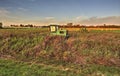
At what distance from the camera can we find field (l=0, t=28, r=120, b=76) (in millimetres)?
18594

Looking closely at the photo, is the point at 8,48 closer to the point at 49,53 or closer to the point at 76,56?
the point at 49,53

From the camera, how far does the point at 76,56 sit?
996 inches

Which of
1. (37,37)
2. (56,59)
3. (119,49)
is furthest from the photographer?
(37,37)

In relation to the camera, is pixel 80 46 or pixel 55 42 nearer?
pixel 80 46

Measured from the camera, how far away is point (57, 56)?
1025 inches

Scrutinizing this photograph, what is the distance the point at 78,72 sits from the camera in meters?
18.3

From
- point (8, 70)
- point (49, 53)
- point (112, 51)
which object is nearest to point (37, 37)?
point (49, 53)

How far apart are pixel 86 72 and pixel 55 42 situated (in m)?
13.5

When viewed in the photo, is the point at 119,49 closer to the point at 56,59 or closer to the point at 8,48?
the point at 56,59

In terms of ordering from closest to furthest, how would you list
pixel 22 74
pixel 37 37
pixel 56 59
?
1. pixel 22 74
2. pixel 56 59
3. pixel 37 37

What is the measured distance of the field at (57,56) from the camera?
18594 mm

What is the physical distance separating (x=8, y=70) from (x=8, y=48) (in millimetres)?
11729

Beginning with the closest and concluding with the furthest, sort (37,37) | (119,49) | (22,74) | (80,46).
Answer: (22,74) < (119,49) < (80,46) < (37,37)

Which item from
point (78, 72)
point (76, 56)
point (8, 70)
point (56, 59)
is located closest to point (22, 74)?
point (8, 70)
